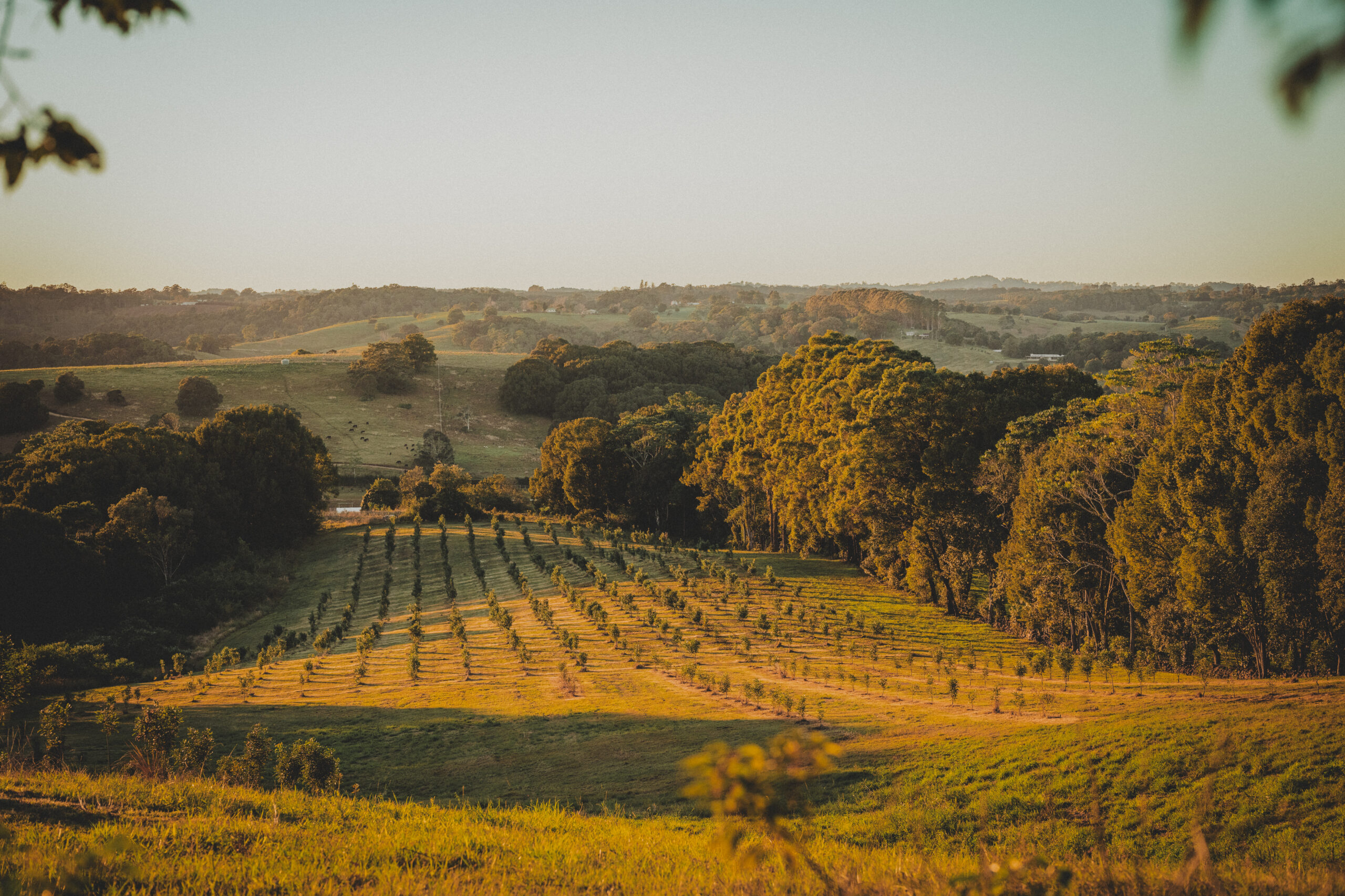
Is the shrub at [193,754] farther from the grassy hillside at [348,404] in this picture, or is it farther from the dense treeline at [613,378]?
the dense treeline at [613,378]

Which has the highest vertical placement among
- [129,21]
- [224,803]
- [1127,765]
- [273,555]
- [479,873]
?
[129,21]

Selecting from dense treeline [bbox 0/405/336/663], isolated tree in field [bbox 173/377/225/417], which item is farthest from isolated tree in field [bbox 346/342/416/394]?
dense treeline [bbox 0/405/336/663]

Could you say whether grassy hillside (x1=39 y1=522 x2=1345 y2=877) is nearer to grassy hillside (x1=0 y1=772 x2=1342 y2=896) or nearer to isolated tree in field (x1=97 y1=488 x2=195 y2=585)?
grassy hillside (x1=0 y1=772 x2=1342 y2=896)

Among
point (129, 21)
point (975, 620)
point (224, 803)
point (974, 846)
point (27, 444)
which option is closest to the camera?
point (129, 21)

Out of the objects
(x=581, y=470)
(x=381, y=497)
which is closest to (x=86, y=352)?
(x=381, y=497)

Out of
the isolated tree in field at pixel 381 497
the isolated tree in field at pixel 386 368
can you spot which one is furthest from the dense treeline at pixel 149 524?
the isolated tree in field at pixel 386 368

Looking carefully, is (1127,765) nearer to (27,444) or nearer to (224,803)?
(224,803)

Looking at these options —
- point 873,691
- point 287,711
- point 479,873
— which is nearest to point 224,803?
point 479,873

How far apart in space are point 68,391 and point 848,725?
316 feet

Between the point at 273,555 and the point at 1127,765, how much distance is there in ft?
161

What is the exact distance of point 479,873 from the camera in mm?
5781

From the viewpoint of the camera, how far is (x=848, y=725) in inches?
643

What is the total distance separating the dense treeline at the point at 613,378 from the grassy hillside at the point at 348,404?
11.9 ft

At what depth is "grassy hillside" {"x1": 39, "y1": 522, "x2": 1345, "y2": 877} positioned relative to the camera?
33.5 ft
